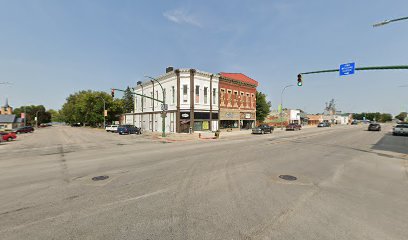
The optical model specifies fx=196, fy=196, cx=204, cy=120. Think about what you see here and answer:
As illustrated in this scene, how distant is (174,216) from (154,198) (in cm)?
132

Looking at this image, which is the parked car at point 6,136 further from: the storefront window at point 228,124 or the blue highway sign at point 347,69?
the blue highway sign at point 347,69

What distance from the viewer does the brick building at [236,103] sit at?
39.3 metres

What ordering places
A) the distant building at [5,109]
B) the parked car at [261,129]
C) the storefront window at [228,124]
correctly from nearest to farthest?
the parked car at [261,129] < the storefront window at [228,124] < the distant building at [5,109]

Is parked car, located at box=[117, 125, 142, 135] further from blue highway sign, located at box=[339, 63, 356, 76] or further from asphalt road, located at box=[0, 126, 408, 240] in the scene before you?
blue highway sign, located at box=[339, 63, 356, 76]

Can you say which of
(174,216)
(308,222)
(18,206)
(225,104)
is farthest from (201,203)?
(225,104)

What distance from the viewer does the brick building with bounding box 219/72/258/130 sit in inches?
1549

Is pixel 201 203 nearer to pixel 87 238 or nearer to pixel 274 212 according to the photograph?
pixel 274 212

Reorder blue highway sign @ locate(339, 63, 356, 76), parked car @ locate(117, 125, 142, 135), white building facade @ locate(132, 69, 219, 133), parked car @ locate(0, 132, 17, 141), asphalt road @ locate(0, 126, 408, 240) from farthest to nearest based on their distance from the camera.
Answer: parked car @ locate(117, 125, 142, 135), white building facade @ locate(132, 69, 219, 133), parked car @ locate(0, 132, 17, 141), blue highway sign @ locate(339, 63, 356, 76), asphalt road @ locate(0, 126, 408, 240)

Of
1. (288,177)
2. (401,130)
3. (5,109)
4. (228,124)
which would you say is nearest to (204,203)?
(288,177)

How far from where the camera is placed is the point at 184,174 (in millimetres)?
8102

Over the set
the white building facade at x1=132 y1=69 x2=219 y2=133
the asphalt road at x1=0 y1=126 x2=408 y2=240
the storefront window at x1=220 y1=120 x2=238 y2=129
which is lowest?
the asphalt road at x1=0 y1=126 x2=408 y2=240

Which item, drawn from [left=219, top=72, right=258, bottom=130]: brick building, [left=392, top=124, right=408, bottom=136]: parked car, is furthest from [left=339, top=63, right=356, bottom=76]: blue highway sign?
[left=219, top=72, right=258, bottom=130]: brick building

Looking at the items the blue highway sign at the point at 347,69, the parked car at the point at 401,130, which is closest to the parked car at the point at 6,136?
the blue highway sign at the point at 347,69

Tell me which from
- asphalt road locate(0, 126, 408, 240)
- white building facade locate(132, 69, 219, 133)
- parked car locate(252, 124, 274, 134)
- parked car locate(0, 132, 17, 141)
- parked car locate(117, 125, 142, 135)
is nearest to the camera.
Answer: asphalt road locate(0, 126, 408, 240)
